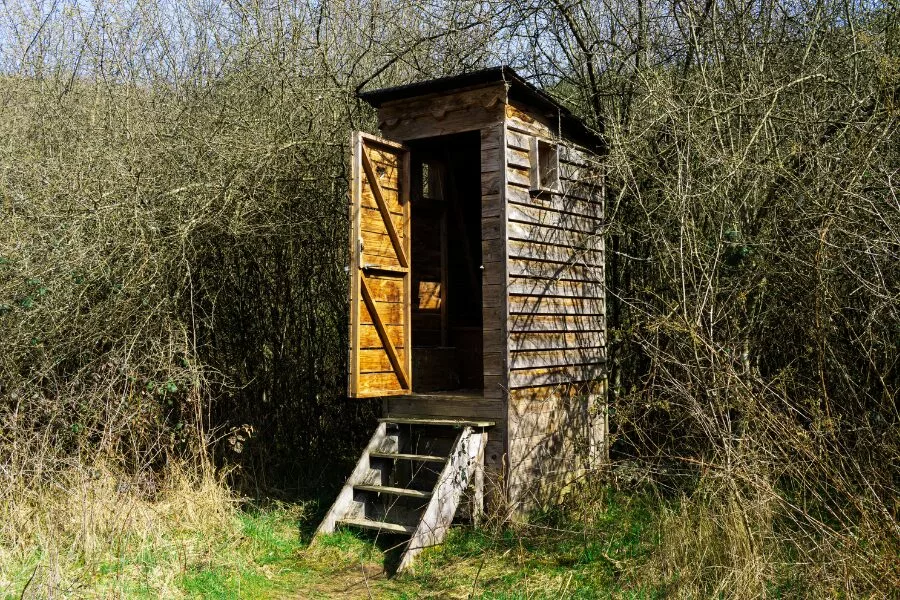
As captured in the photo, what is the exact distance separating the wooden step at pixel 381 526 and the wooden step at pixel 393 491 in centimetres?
24

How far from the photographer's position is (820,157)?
256 inches

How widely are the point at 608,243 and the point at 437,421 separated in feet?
12.3

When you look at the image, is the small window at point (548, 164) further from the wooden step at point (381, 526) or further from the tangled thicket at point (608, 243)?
→ the wooden step at point (381, 526)

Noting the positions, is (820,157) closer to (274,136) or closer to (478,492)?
(478,492)

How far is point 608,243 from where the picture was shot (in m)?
9.72

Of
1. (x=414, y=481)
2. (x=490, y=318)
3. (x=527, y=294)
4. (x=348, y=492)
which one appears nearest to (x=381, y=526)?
(x=348, y=492)

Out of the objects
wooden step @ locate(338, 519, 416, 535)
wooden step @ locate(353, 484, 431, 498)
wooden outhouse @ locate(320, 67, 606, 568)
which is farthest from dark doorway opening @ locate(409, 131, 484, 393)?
wooden step @ locate(338, 519, 416, 535)

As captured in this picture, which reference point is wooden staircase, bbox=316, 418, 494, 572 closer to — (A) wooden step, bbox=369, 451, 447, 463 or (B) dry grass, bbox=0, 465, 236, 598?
(A) wooden step, bbox=369, 451, 447, 463

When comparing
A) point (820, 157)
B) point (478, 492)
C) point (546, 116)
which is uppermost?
point (546, 116)

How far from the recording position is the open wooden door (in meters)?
6.75

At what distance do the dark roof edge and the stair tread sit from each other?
283 cm

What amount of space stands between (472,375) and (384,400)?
1698 mm

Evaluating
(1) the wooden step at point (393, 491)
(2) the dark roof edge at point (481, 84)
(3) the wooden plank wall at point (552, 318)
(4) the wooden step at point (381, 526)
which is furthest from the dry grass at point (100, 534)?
(2) the dark roof edge at point (481, 84)

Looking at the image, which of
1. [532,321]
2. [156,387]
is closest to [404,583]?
[532,321]
